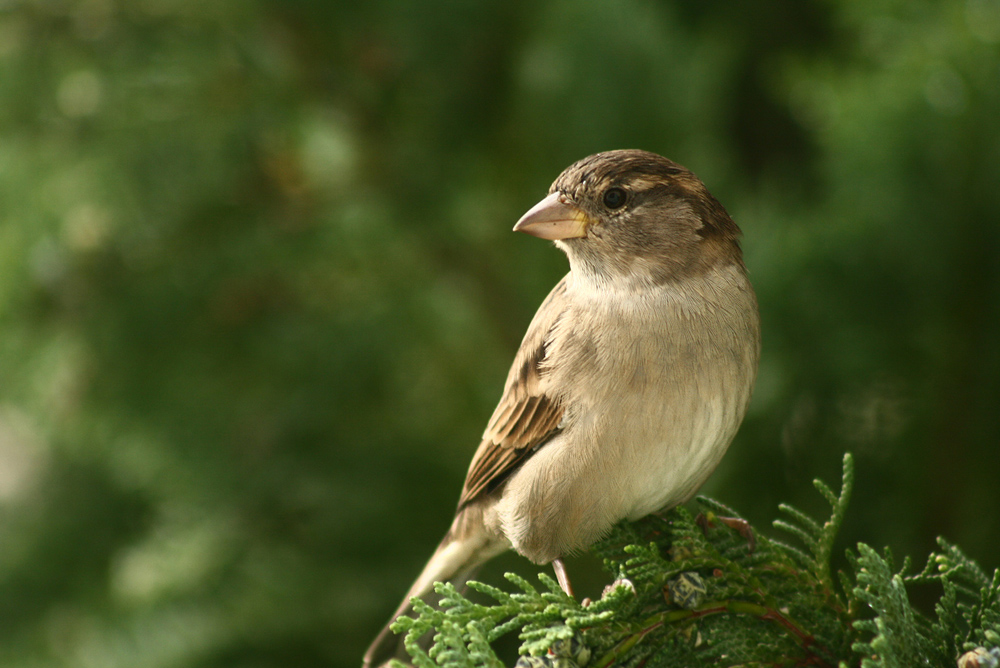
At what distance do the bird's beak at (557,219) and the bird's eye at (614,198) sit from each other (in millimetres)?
41

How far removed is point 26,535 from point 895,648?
211cm

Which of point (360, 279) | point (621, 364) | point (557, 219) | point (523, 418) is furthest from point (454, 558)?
point (360, 279)

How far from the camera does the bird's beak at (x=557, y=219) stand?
1290 millimetres

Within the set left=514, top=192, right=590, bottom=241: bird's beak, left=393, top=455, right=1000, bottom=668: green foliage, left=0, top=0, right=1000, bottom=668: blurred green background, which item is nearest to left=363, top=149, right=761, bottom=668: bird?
left=514, top=192, right=590, bottom=241: bird's beak

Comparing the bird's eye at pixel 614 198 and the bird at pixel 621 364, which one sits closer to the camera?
the bird at pixel 621 364

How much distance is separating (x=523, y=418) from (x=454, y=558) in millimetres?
352

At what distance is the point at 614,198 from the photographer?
52.4 inches

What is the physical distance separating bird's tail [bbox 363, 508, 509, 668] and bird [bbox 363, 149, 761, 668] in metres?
0.07

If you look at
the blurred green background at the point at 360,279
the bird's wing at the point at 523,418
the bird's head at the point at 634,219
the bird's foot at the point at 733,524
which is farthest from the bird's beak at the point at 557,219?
the blurred green background at the point at 360,279

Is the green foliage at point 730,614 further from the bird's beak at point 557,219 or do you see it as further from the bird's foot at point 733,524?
the bird's beak at point 557,219

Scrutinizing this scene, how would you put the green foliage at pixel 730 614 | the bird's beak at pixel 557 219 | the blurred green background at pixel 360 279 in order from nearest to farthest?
1. the green foliage at pixel 730 614
2. the bird's beak at pixel 557 219
3. the blurred green background at pixel 360 279

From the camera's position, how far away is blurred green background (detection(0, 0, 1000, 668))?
5.81ft

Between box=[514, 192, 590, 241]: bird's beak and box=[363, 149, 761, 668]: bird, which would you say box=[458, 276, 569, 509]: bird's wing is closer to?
box=[363, 149, 761, 668]: bird

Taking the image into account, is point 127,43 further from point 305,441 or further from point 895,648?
point 895,648
